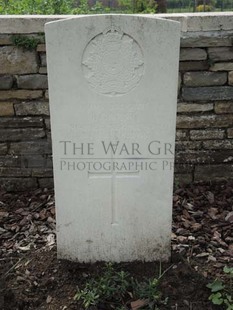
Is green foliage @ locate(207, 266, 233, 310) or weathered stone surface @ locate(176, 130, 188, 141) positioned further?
weathered stone surface @ locate(176, 130, 188, 141)

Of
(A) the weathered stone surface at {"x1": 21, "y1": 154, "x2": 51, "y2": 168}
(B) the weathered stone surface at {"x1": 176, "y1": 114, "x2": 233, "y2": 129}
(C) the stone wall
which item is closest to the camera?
(C) the stone wall

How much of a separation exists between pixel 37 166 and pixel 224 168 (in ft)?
4.87

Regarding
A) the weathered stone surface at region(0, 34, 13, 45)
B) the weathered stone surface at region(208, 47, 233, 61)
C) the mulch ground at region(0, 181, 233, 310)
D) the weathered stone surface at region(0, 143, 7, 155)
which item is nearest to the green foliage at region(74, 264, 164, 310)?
the mulch ground at region(0, 181, 233, 310)

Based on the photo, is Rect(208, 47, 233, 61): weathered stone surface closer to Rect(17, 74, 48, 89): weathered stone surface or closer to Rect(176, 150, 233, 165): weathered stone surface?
Rect(176, 150, 233, 165): weathered stone surface

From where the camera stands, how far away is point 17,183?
3498 millimetres

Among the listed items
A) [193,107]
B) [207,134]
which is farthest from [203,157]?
[193,107]

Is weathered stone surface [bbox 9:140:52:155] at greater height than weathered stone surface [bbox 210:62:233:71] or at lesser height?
lesser

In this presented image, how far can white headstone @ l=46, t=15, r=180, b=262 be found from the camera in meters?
2.17

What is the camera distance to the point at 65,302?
7.78ft

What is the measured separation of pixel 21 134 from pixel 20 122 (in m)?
0.10

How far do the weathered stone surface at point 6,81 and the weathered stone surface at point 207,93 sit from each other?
1.28 m

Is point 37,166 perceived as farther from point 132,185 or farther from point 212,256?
point 212,256

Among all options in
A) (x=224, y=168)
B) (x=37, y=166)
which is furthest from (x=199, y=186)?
(x=37, y=166)

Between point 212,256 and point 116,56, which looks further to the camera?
point 212,256
